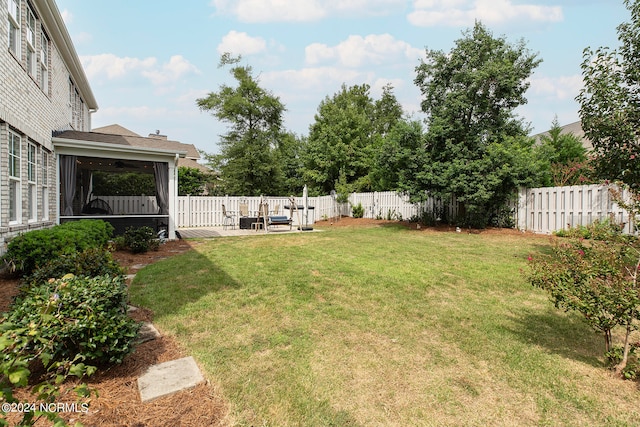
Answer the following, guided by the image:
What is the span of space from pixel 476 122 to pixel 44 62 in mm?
13152

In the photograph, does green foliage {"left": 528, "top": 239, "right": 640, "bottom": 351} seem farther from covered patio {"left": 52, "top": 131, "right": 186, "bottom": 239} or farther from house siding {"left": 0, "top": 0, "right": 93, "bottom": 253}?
covered patio {"left": 52, "top": 131, "right": 186, "bottom": 239}

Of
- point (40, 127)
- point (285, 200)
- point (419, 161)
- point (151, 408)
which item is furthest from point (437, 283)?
point (285, 200)

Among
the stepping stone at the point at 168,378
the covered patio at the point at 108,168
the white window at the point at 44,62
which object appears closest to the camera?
the stepping stone at the point at 168,378

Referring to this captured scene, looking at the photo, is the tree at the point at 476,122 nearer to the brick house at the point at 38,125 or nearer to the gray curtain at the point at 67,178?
the brick house at the point at 38,125

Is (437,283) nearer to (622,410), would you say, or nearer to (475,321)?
(475,321)

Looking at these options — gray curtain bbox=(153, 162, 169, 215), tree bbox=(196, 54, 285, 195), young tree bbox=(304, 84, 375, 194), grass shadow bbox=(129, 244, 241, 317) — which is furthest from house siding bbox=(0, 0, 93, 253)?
young tree bbox=(304, 84, 375, 194)

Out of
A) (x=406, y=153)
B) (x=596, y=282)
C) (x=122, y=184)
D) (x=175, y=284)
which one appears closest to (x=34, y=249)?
(x=175, y=284)

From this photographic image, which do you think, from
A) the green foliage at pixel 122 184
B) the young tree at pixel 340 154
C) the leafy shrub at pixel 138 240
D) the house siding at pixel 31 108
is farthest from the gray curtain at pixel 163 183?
the young tree at pixel 340 154

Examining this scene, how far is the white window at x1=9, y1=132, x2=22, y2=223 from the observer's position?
548 cm

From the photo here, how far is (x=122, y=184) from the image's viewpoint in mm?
18312

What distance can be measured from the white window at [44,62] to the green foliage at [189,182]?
11.8 meters

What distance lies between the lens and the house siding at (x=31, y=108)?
508 centimetres

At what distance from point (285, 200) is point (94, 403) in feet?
49.7

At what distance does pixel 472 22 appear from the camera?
11.4 meters
